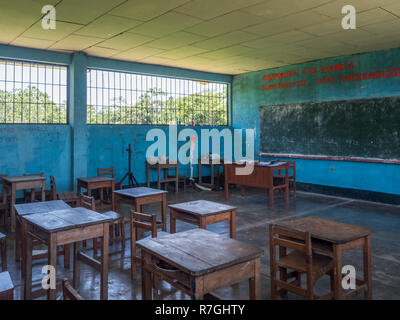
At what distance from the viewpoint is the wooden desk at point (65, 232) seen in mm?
2589

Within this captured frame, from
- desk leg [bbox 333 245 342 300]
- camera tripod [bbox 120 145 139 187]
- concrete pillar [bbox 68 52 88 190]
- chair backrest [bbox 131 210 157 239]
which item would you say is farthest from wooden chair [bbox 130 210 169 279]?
camera tripod [bbox 120 145 139 187]

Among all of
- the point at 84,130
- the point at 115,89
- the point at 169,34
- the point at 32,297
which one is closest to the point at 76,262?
the point at 32,297

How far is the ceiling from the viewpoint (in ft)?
14.8

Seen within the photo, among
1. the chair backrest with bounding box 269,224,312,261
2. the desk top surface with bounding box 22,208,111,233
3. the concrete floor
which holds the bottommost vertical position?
the concrete floor

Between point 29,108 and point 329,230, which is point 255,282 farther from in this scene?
point 29,108

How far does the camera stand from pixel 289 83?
8516mm

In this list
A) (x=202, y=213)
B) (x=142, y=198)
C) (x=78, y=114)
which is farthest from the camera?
(x=78, y=114)

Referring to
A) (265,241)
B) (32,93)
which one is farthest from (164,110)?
(265,241)

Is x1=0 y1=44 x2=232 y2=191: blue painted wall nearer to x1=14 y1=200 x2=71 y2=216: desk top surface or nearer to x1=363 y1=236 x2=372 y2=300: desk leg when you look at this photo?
x1=14 y1=200 x2=71 y2=216: desk top surface

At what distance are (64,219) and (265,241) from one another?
8.42 feet

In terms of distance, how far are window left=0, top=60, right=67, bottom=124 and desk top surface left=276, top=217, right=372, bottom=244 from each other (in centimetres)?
605

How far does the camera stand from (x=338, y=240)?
7.89 ft

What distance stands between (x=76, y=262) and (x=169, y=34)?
4135 millimetres

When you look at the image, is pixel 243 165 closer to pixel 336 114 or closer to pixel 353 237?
pixel 336 114
